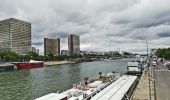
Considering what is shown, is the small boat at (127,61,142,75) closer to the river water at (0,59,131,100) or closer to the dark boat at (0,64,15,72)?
the river water at (0,59,131,100)

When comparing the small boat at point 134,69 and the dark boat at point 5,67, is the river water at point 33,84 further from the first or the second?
the dark boat at point 5,67

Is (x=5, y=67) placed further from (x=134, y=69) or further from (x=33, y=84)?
(x=134, y=69)

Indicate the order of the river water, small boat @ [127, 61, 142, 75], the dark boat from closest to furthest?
1. the river water
2. small boat @ [127, 61, 142, 75]
3. the dark boat

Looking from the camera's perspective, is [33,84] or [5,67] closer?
[33,84]

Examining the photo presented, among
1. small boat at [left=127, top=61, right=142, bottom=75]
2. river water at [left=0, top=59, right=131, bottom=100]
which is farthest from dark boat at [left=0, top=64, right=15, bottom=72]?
small boat at [left=127, top=61, right=142, bottom=75]

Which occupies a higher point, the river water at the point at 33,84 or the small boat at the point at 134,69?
the small boat at the point at 134,69

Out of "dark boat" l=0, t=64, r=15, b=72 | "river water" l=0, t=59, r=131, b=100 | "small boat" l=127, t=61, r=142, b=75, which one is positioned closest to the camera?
"river water" l=0, t=59, r=131, b=100

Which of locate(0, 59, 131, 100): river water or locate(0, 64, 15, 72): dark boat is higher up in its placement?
locate(0, 64, 15, 72): dark boat

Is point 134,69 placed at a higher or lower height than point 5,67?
higher

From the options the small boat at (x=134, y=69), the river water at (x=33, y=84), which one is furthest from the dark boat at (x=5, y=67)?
the small boat at (x=134, y=69)

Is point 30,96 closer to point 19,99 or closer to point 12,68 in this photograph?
point 19,99

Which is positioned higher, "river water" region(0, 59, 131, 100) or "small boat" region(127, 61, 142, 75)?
"small boat" region(127, 61, 142, 75)

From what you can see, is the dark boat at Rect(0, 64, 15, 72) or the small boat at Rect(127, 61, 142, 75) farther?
the dark boat at Rect(0, 64, 15, 72)

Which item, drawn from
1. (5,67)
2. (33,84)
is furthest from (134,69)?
(5,67)
